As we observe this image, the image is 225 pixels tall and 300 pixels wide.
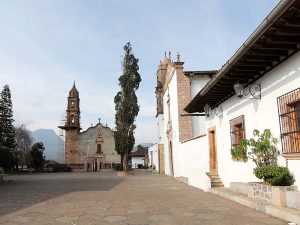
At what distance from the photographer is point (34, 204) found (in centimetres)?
970

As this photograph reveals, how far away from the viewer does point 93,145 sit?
52562mm

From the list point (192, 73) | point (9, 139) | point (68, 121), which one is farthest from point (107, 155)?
point (192, 73)

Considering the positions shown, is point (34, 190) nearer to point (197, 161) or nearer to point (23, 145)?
point (197, 161)

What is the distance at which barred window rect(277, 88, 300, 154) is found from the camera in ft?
23.9

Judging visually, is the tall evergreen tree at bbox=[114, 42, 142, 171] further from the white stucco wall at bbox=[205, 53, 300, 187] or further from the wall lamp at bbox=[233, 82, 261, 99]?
the wall lamp at bbox=[233, 82, 261, 99]

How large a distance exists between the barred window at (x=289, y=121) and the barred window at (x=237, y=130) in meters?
2.55

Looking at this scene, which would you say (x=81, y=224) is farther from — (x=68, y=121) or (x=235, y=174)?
(x=68, y=121)

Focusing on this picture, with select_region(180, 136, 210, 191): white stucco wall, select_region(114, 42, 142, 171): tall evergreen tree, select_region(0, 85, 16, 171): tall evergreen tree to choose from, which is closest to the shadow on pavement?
select_region(180, 136, 210, 191): white stucco wall

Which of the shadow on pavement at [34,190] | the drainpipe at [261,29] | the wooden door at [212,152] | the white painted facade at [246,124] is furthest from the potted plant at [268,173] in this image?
the shadow on pavement at [34,190]

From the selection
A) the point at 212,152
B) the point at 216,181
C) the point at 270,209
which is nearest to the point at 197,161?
the point at 212,152

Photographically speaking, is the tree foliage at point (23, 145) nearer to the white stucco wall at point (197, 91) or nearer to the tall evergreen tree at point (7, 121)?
the tall evergreen tree at point (7, 121)

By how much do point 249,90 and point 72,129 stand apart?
44.6 m

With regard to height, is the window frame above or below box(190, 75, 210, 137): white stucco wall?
below

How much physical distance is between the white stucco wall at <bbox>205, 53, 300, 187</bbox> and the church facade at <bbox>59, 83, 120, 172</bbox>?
39778 mm
